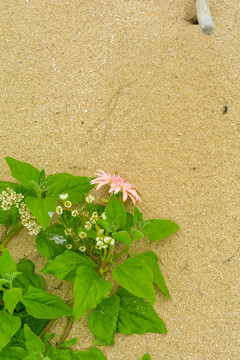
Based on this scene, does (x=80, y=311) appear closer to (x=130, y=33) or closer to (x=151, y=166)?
(x=151, y=166)

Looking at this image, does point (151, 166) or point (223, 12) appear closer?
point (151, 166)

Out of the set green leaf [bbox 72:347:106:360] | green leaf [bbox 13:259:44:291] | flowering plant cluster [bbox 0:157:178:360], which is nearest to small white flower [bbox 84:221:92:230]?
flowering plant cluster [bbox 0:157:178:360]

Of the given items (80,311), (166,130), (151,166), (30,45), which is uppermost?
(30,45)

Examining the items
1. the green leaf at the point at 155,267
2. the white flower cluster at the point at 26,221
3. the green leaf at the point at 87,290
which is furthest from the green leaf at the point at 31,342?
the green leaf at the point at 155,267

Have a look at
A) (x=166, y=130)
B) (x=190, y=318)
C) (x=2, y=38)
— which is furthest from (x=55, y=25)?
(x=190, y=318)

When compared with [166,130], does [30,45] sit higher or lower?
higher

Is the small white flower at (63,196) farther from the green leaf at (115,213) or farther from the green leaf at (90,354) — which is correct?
the green leaf at (90,354)
